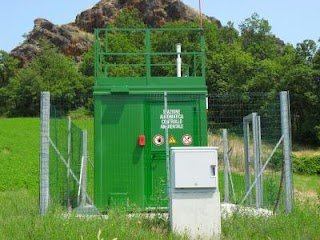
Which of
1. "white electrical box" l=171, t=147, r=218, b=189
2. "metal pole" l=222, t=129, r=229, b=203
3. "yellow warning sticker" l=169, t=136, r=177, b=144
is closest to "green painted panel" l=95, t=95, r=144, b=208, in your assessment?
"yellow warning sticker" l=169, t=136, r=177, b=144

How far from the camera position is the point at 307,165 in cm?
4147

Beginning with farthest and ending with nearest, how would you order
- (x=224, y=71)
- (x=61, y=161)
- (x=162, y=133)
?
(x=224, y=71), (x=61, y=161), (x=162, y=133)

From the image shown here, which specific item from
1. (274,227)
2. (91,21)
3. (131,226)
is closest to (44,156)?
(131,226)

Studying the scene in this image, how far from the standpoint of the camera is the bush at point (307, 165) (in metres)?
40.9

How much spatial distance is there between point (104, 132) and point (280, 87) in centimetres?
4929

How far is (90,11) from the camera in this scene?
133750 mm

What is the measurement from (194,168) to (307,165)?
33892 millimetres

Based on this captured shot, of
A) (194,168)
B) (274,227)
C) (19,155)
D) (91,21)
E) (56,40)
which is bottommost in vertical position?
(274,227)

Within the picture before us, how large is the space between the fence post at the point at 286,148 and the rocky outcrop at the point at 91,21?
108 m

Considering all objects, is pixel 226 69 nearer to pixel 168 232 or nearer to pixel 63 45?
pixel 63 45

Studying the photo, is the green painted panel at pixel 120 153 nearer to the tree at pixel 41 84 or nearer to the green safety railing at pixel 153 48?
the green safety railing at pixel 153 48

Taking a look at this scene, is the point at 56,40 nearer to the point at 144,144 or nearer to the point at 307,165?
the point at 307,165

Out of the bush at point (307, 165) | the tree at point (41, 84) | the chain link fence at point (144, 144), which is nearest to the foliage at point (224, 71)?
the tree at point (41, 84)

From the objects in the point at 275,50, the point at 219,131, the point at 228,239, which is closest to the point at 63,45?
the point at 275,50
